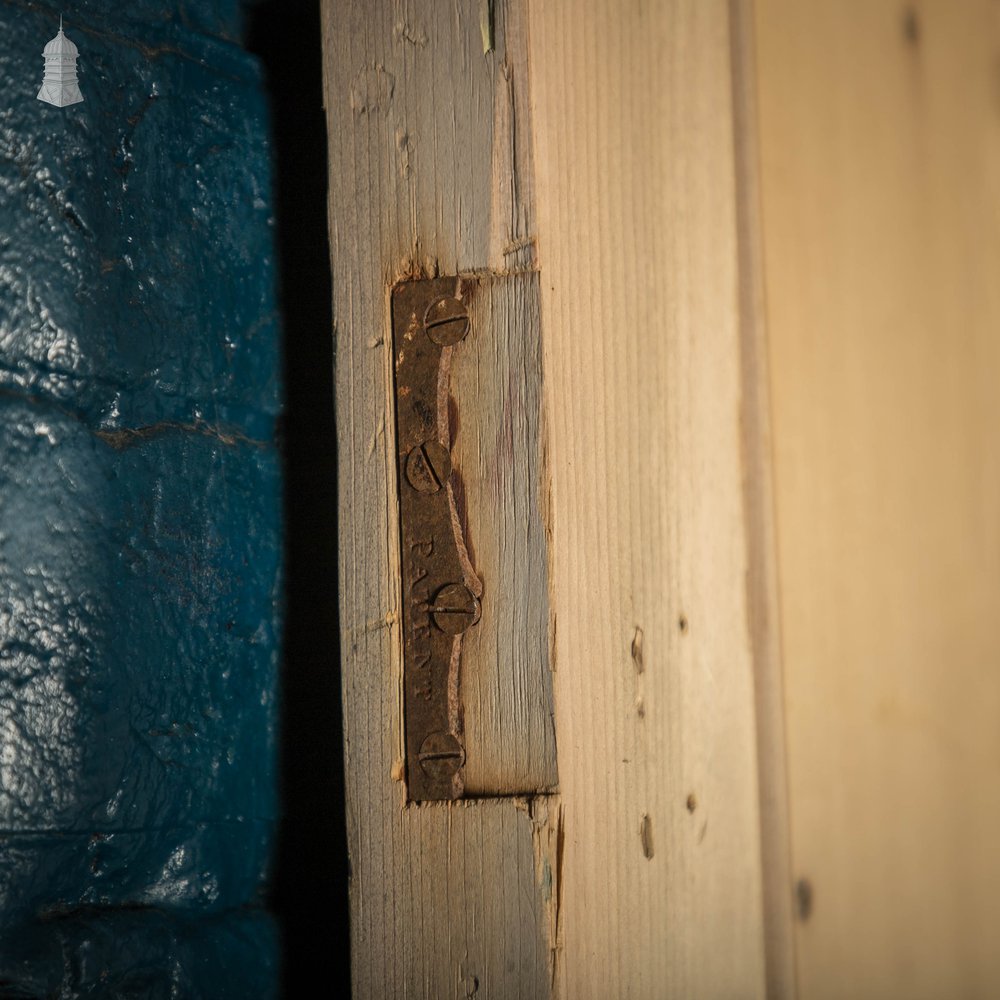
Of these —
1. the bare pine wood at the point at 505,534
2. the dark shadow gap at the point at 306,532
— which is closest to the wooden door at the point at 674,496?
the bare pine wood at the point at 505,534

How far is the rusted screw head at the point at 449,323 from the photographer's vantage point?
1.81 ft

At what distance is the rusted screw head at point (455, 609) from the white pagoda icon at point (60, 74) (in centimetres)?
45

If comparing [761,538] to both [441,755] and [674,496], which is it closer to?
[674,496]

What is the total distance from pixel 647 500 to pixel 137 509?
38cm

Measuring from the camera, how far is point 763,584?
1.77 ft

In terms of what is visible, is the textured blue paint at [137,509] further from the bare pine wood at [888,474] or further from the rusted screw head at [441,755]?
the bare pine wood at [888,474]

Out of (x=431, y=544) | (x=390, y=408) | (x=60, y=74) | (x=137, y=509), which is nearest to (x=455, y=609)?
(x=431, y=544)

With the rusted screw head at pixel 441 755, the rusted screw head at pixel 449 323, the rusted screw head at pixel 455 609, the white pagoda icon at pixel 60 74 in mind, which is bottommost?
the rusted screw head at pixel 441 755

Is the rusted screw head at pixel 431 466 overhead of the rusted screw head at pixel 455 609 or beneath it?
overhead

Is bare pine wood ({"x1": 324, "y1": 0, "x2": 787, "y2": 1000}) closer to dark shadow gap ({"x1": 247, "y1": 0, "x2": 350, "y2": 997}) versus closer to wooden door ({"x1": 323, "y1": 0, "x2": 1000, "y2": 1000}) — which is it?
wooden door ({"x1": 323, "y1": 0, "x2": 1000, "y2": 1000})

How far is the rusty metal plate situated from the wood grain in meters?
0.07

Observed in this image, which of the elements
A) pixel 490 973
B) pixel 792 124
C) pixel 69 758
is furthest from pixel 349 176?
pixel 490 973

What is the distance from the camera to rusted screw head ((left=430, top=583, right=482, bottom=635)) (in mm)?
540

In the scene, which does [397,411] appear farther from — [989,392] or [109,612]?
[989,392]
